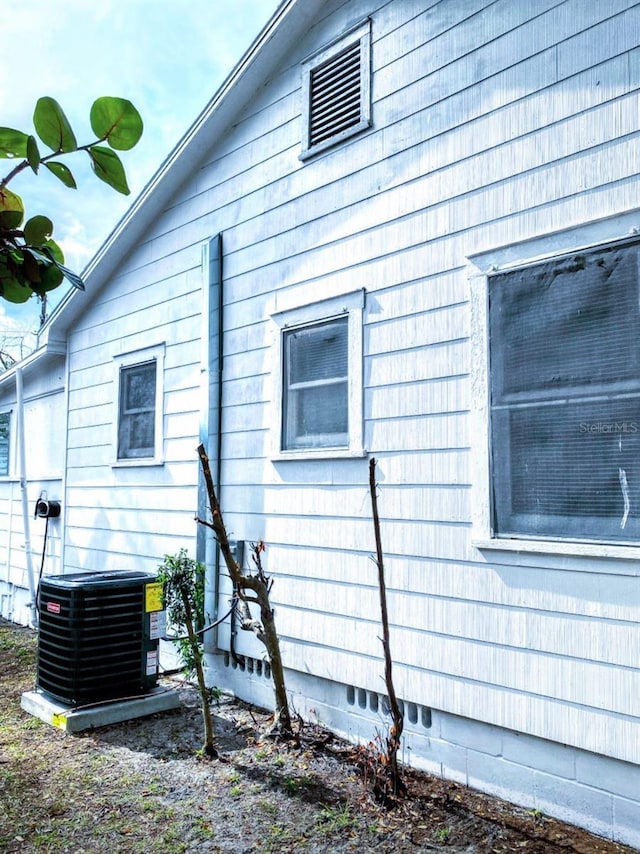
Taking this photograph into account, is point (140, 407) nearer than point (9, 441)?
Yes

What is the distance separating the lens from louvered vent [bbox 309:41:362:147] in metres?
4.62

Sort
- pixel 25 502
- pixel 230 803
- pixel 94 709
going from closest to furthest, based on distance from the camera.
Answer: pixel 230 803
pixel 94 709
pixel 25 502

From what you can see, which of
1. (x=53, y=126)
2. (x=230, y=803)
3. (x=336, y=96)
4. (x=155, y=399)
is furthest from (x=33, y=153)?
(x=155, y=399)

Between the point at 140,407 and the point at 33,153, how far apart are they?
19.8 ft

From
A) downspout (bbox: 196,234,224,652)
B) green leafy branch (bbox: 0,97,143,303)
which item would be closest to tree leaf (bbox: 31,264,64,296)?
green leafy branch (bbox: 0,97,143,303)

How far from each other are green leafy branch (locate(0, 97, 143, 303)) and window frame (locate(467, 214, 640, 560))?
282 cm

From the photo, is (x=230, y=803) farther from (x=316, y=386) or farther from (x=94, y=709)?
(x=316, y=386)

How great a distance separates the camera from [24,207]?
40.7 inches

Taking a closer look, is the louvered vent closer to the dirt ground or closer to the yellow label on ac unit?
the yellow label on ac unit

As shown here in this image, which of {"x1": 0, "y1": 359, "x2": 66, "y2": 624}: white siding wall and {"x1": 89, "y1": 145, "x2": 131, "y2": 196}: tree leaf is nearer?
{"x1": 89, "y1": 145, "x2": 131, "y2": 196}: tree leaf

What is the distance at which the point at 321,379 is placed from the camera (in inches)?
184

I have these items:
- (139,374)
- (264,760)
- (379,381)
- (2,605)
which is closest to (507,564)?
(379,381)

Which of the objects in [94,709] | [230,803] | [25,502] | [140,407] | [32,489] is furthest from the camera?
[32,489]

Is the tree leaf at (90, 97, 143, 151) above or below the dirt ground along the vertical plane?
above
